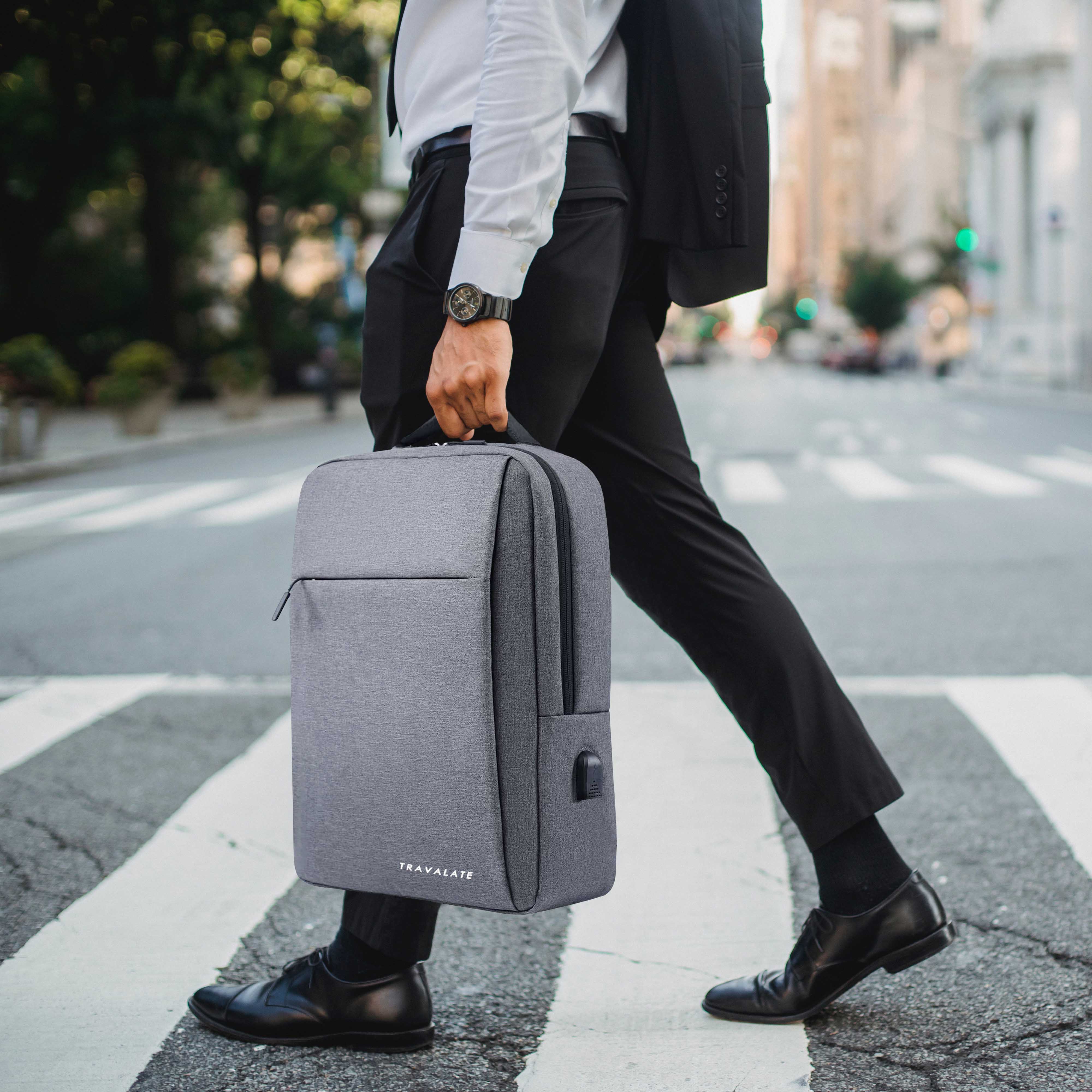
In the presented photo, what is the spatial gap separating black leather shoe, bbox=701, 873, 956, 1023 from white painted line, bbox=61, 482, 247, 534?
8640 mm

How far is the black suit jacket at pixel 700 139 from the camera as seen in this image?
206 centimetres

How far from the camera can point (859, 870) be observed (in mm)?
2105

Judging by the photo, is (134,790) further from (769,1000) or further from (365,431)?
(365,431)

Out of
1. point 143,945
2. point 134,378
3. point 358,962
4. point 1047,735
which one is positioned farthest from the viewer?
point 134,378

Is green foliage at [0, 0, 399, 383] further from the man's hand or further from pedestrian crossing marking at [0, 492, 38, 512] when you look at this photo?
the man's hand

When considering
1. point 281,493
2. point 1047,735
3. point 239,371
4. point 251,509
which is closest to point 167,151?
point 239,371

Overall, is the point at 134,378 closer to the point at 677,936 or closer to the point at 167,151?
the point at 167,151

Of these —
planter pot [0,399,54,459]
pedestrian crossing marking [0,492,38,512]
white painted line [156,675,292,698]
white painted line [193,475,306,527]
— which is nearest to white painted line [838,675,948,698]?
white painted line [156,675,292,698]

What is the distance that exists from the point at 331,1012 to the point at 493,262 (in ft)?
3.76

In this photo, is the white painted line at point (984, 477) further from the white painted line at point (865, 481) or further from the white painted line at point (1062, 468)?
the white painted line at point (865, 481)

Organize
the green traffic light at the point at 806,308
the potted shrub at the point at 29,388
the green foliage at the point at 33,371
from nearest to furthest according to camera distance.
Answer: the potted shrub at the point at 29,388 < the green foliage at the point at 33,371 < the green traffic light at the point at 806,308

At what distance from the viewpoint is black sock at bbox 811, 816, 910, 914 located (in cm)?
210

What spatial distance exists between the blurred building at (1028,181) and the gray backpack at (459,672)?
46193 millimetres

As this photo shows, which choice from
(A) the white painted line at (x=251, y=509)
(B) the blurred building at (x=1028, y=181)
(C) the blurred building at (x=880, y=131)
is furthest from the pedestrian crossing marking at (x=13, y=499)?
(B) the blurred building at (x=1028, y=181)
